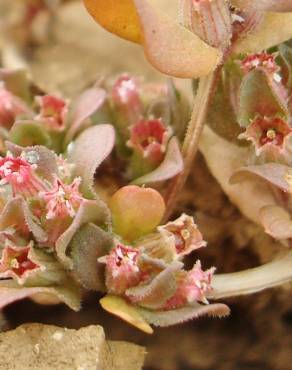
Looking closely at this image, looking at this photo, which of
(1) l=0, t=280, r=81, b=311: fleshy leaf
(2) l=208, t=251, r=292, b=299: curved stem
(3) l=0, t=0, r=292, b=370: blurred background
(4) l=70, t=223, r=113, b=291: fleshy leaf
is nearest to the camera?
Answer: (1) l=0, t=280, r=81, b=311: fleshy leaf

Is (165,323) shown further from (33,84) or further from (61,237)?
(33,84)

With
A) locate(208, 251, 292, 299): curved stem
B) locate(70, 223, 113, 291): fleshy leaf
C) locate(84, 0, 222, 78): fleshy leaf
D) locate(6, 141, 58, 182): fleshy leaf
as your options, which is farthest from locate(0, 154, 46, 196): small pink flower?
locate(208, 251, 292, 299): curved stem

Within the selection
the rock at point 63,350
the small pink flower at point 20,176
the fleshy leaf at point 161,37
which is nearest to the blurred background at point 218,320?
the rock at point 63,350

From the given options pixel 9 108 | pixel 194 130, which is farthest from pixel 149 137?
pixel 9 108

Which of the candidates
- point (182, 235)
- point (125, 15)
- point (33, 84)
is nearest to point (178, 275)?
point (182, 235)

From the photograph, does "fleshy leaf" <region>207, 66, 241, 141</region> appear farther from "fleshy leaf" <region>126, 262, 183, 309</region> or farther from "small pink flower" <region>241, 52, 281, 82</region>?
"fleshy leaf" <region>126, 262, 183, 309</region>

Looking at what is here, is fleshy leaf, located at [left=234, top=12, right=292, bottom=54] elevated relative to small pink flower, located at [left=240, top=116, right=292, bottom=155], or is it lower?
elevated
